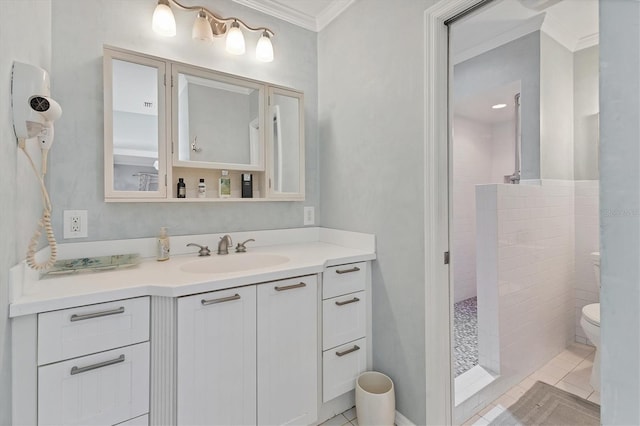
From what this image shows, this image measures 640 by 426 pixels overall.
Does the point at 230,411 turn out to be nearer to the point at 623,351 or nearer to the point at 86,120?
the point at 623,351

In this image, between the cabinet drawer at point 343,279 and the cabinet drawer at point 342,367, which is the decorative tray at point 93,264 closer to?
the cabinet drawer at point 343,279

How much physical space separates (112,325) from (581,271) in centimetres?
321

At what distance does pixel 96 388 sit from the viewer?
3.45 feet

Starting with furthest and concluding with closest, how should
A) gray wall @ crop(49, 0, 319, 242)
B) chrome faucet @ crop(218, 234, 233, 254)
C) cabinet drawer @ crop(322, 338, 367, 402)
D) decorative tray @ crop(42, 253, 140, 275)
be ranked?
chrome faucet @ crop(218, 234, 233, 254) → cabinet drawer @ crop(322, 338, 367, 402) → gray wall @ crop(49, 0, 319, 242) → decorative tray @ crop(42, 253, 140, 275)

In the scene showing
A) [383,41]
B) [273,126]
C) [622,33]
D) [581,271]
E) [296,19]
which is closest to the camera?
[622,33]

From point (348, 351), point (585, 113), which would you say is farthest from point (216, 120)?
point (585, 113)

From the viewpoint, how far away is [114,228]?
1.56 meters

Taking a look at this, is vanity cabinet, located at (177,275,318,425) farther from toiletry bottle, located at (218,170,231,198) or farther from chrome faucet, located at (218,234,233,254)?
toiletry bottle, located at (218,170,231,198)

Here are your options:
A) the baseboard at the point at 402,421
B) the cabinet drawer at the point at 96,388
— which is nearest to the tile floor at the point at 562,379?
the baseboard at the point at 402,421

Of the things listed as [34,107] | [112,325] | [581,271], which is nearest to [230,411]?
[112,325]

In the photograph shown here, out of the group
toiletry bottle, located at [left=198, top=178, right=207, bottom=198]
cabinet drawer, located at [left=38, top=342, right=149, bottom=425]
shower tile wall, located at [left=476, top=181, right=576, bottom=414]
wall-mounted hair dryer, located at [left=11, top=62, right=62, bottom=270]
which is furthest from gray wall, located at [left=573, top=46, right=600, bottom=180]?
wall-mounted hair dryer, located at [left=11, top=62, right=62, bottom=270]

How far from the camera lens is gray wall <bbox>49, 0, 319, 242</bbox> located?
1.43 metres

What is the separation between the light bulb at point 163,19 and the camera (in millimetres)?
1610

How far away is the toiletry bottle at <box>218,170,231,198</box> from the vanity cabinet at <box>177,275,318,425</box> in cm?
73
